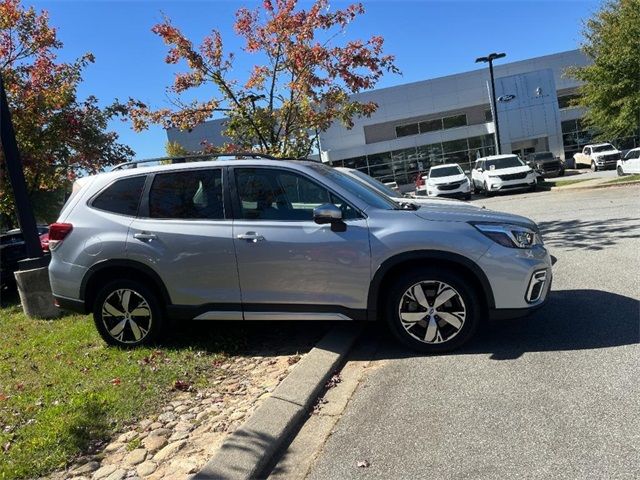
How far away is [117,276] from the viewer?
5.61m

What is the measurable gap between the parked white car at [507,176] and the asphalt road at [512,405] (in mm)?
20634

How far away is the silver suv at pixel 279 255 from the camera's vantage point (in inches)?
191

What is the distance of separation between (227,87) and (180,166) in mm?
5805

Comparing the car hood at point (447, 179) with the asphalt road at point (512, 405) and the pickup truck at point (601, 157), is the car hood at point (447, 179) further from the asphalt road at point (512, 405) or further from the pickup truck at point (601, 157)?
the asphalt road at point (512, 405)

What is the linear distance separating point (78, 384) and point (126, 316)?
35.8 inches

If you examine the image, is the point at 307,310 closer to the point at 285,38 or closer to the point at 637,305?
the point at 637,305

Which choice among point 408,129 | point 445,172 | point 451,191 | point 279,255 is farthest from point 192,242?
point 408,129

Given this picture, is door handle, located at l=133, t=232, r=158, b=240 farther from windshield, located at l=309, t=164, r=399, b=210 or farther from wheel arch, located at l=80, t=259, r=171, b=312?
windshield, located at l=309, t=164, r=399, b=210

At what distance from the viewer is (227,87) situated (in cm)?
1091

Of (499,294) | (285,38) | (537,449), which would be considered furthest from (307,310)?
(285,38)

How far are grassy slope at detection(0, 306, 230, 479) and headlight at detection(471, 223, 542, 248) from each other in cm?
268

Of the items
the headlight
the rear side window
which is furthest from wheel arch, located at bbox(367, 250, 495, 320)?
the rear side window

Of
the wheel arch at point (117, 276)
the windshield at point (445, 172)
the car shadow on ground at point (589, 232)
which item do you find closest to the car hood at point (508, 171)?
the windshield at point (445, 172)

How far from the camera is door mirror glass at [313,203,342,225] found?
15.9 feet
